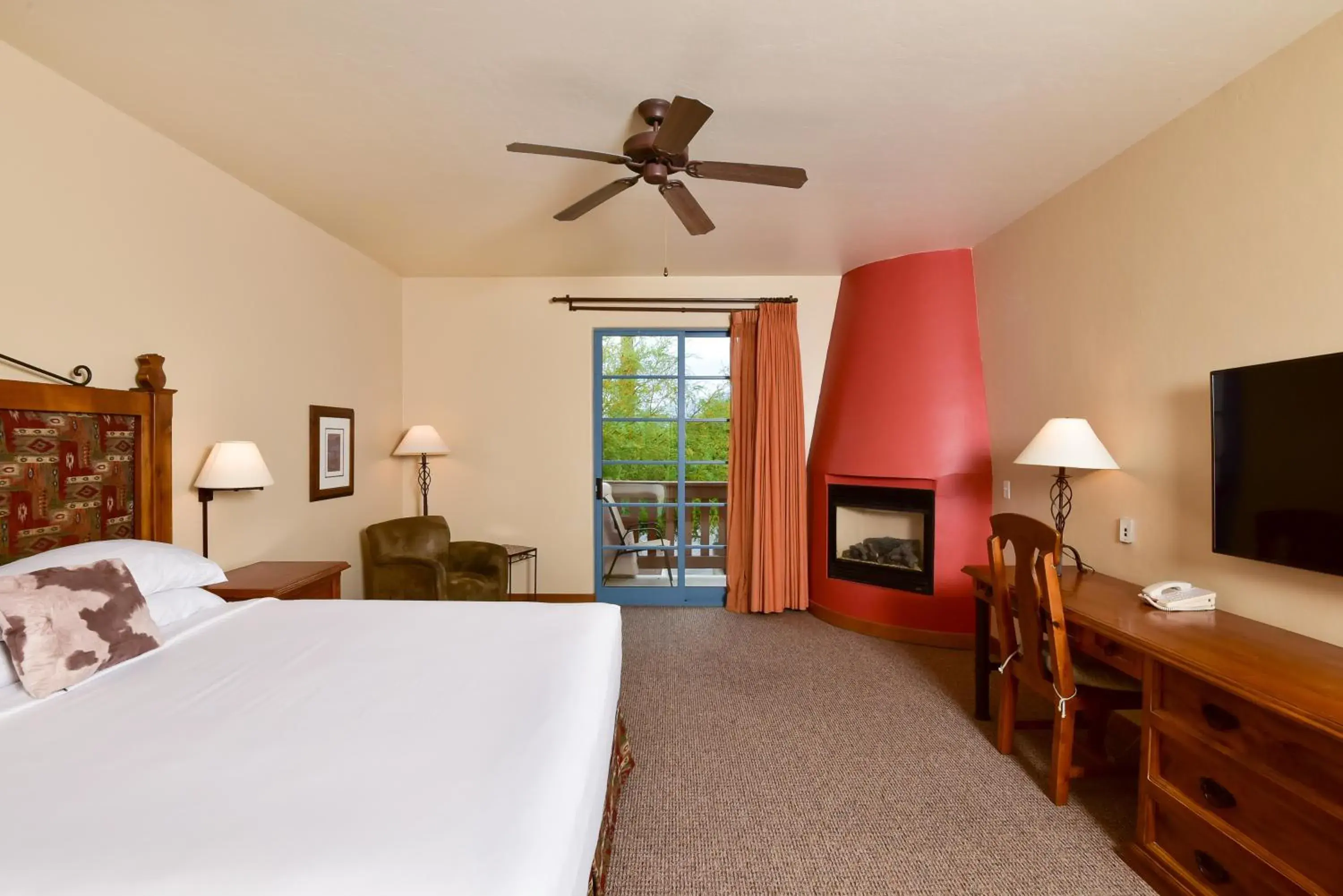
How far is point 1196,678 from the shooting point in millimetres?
1639

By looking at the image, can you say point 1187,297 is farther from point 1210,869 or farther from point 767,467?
point 767,467

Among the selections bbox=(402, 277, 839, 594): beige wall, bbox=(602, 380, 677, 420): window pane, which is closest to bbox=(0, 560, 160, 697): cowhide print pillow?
bbox=(402, 277, 839, 594): beige wall

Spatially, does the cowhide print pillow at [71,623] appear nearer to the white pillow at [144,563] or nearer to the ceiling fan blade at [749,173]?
the white pillow at [144,563]

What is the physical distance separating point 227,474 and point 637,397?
272 cm

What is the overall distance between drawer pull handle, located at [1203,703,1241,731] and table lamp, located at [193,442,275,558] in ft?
11.5

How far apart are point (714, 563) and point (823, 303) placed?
2.22 m

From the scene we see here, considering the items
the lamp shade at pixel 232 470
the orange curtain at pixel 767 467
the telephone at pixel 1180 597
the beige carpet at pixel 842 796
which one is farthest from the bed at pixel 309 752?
the orange curtain at pixel 767 467

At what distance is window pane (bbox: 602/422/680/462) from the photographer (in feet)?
15.1

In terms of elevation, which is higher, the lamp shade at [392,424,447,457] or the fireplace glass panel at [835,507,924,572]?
the lamp shade at [392,424,447,457]

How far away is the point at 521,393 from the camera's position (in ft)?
14.9

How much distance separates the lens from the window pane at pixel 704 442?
4605 millimetres

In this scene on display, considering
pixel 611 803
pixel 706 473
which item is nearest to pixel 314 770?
pixel 611 803

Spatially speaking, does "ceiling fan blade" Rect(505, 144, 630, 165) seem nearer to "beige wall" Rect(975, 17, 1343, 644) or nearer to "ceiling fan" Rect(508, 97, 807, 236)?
"ceiling fan" Rect(508, 97, 807, 236)

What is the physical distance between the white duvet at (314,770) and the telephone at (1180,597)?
6.36ft
